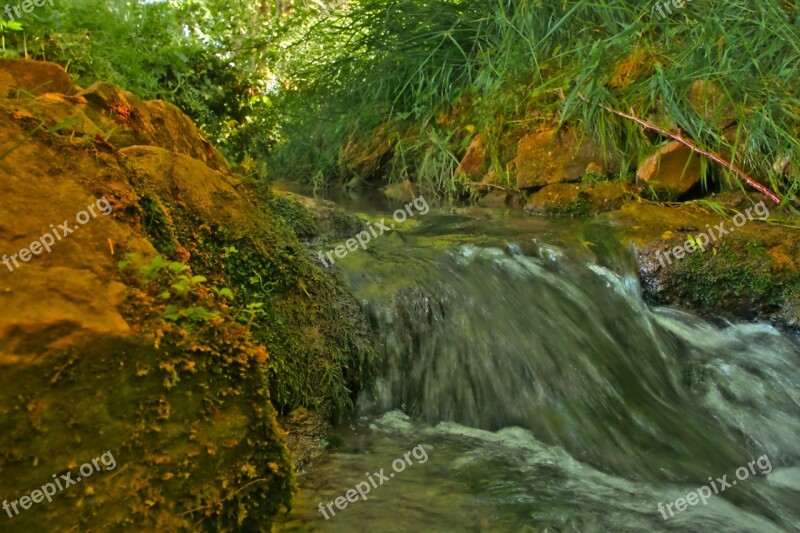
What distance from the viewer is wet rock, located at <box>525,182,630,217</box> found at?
496 cm

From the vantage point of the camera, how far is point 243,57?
5852 millimetres

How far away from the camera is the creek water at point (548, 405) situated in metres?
1.96

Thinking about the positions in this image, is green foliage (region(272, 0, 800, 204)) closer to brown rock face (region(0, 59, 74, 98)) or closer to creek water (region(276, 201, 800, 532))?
creek water (region(276, 201, 800, 532))

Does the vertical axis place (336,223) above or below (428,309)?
above

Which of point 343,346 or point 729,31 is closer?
point 343,346

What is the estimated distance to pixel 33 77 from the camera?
8.03ft

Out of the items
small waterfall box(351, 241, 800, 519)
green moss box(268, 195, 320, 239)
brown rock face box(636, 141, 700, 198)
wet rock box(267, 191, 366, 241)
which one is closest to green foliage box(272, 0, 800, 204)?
brown rock face box(636, 141, 700, 198)

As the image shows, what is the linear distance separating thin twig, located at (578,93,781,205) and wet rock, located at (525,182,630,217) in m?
0.56

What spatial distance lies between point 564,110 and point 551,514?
3661 mm

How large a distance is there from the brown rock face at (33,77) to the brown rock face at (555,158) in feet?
13.3

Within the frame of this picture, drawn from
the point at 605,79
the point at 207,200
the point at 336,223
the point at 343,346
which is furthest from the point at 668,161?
the point at 207,200

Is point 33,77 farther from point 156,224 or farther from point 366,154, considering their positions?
point 366,154

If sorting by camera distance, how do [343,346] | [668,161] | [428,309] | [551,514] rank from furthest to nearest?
[668,161] → [428,309] → [343,346] → [551,514]

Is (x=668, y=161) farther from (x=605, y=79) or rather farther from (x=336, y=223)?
(x=336, y=223)
